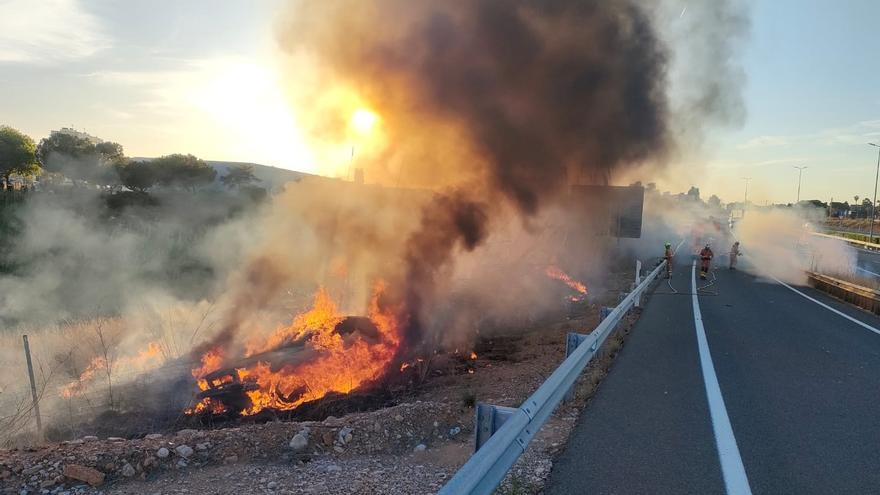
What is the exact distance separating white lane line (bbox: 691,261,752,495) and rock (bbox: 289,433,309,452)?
311cm

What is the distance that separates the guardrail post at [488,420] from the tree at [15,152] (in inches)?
1131

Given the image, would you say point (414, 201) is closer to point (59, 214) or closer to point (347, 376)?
point (347, 376)

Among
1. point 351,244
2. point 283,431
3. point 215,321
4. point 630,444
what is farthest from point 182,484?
point 351,244

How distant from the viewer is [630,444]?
3.70 m

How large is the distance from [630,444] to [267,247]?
1295 cm

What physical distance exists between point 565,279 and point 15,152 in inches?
952

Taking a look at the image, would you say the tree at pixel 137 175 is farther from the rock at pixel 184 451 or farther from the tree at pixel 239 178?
the rock at pixel 184 451

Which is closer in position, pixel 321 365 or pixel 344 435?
pixel 344 435

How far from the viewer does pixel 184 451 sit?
4586 mm

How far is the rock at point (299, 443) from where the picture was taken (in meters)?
4.61

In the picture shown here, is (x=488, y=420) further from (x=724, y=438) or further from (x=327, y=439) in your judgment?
(x=327, y=439)

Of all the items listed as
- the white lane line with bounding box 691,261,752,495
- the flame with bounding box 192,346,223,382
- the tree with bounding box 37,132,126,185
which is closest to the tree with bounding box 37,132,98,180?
the tree with bounding box 37,132,126,185

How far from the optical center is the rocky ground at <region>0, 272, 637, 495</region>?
394 cm

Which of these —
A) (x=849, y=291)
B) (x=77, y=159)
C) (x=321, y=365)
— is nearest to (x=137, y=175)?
(x=77, y=159)
